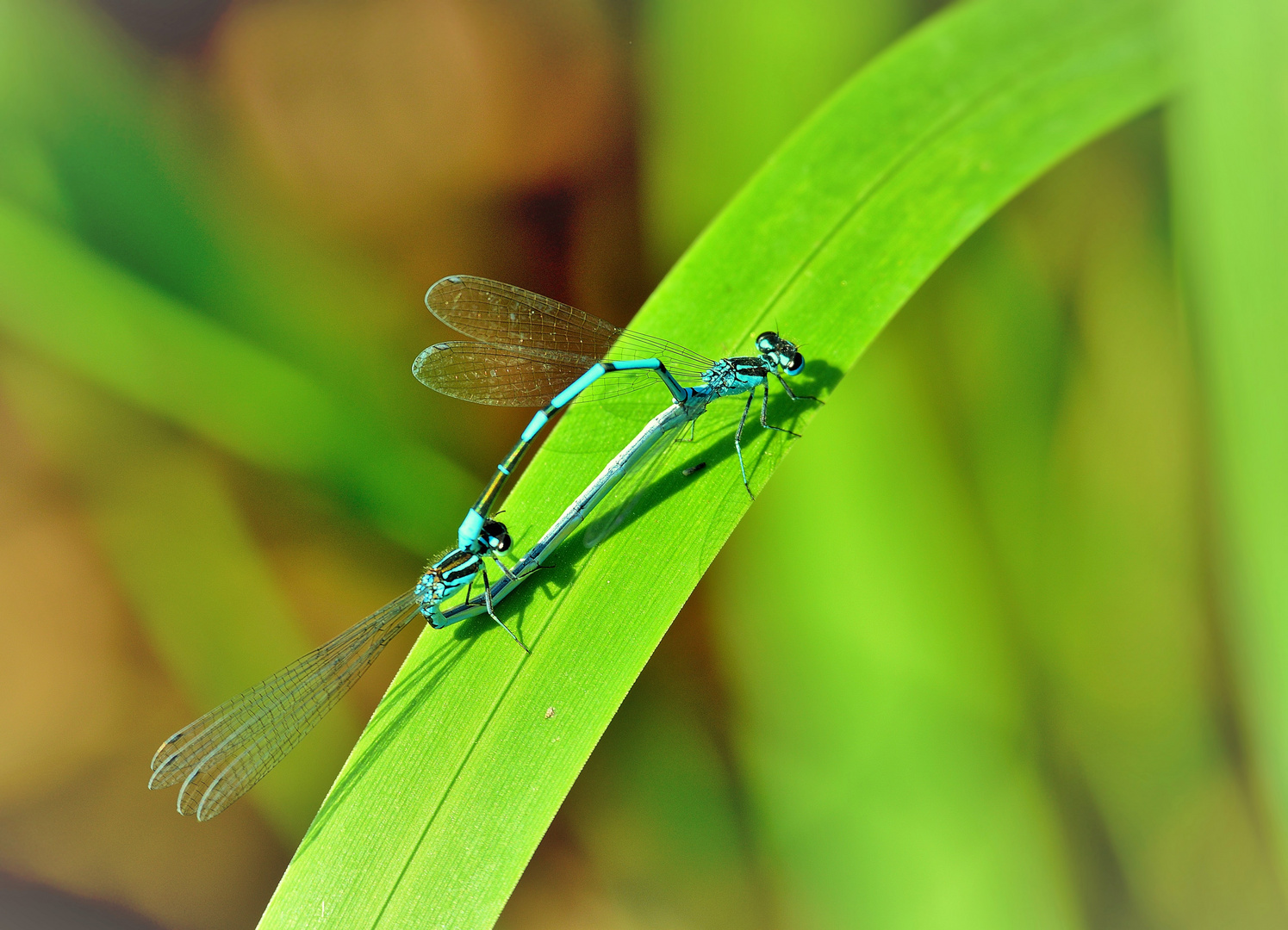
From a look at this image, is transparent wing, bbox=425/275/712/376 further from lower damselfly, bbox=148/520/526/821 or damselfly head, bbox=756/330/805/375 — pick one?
lower damselfly, bbox=148/520/526/821

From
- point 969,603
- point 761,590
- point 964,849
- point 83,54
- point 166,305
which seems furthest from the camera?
point 83,54

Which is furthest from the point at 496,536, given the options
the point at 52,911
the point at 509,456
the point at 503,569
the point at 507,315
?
the point at 52,911

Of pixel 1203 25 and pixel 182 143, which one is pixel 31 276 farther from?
pixel 1203 25

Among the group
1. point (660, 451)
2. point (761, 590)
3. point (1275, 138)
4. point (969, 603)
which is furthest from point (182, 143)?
point (1275, 138)

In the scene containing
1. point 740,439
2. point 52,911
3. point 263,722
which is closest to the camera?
point 263,722

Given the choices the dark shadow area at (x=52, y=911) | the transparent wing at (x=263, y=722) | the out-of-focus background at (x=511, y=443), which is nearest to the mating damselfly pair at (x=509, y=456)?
the transparent wing at (x=263, y=722)

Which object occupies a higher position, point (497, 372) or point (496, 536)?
point (497, 372)

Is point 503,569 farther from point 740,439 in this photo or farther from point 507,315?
point 507,315

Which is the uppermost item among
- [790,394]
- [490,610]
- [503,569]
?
[790,394]
